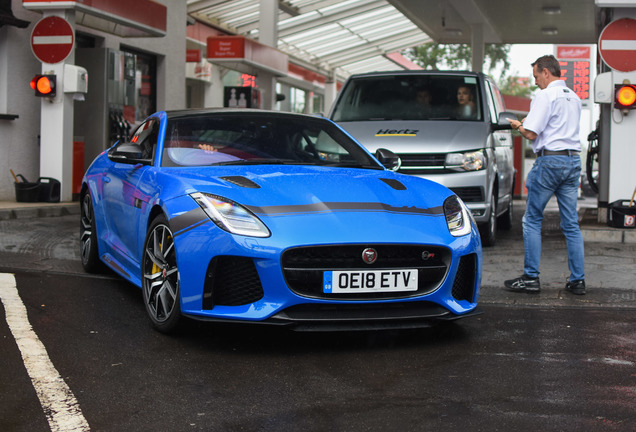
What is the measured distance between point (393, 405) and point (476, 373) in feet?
2.28

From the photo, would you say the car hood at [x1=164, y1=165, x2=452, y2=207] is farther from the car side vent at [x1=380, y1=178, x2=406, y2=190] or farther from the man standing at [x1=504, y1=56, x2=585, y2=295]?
the man standing at [x1=504, y1=56, x2=585, y2=295]

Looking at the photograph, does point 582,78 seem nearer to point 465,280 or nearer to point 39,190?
point 39,190

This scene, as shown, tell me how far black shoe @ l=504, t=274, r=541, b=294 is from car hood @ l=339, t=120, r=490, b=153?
2073mm

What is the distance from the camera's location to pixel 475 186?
8281 millimetres

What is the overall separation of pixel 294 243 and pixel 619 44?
647cm

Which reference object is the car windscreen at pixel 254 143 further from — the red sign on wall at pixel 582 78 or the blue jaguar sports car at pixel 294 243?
the red sign on wall at pixel 582 78

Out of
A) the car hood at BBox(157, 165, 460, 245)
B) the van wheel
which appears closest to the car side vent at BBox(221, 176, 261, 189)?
the car hood at BBox(157, 165, 460, 245)

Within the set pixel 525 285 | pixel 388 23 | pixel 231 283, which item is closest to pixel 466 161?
pixel 525 285

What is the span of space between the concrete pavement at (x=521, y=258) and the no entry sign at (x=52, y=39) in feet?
9.08

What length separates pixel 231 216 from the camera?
4.38 metres

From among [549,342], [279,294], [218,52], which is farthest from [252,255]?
[218,52]

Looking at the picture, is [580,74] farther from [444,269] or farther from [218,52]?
[444,269]

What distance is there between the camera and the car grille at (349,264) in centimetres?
424

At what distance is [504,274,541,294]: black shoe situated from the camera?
6438 mm
